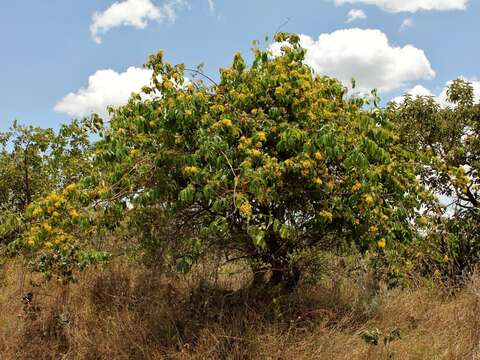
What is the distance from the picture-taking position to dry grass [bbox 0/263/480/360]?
14.6 ft

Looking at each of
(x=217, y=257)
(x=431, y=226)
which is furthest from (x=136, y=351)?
(x=431, y=226)

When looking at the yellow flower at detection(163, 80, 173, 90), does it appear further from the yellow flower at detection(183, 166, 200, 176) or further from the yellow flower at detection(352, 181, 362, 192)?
the yellow flower at detection(352, 181, 362, 192)

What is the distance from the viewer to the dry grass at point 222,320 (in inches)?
175

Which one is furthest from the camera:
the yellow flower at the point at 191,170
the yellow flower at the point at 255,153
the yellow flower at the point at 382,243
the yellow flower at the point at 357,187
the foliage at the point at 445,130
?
the foliage at the point at 445,130

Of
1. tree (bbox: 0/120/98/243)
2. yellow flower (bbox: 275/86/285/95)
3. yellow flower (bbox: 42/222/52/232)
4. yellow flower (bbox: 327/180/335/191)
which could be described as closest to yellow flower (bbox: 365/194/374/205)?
yellow flower (bbox: 327/180/335/191)

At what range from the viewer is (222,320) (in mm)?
4879

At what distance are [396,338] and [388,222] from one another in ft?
3.68

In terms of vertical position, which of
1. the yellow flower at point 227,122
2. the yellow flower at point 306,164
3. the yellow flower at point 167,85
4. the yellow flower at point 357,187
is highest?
the yellow flower at point 167,85

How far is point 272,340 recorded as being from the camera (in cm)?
448

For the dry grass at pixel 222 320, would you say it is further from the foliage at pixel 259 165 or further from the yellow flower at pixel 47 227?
the yellow flower at pixel 47 227

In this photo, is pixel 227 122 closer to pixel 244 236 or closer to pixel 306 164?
pixel 306 164

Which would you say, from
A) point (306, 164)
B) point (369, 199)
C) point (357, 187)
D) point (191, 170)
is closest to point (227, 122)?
point (191, 170)

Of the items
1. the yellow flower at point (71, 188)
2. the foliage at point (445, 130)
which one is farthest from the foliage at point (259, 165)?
the foliage at point (445, 130)

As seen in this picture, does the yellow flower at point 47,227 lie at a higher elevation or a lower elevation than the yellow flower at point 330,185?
lower
